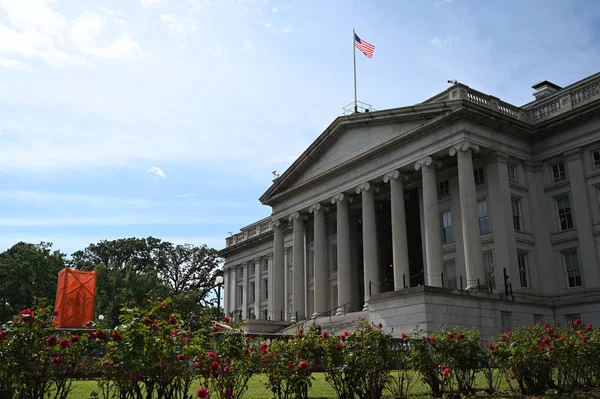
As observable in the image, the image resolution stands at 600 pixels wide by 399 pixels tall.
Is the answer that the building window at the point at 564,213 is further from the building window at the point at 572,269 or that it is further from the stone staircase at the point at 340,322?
the stone staircase at the point at 340,322

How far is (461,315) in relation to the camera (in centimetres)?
2738

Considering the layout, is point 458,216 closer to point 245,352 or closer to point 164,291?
point 245,352

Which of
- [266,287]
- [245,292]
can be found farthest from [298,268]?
[245,292]

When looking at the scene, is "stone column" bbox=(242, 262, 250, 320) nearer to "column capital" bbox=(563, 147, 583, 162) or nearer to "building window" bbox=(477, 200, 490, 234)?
"building window" bbox=(477, 200, 490, 234)

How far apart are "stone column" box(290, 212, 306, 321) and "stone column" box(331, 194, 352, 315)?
17.5ft

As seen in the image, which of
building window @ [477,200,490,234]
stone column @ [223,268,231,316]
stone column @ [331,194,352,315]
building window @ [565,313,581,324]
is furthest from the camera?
stone column @ [223,268,231,316]

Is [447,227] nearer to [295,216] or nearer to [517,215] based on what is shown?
[517,215]

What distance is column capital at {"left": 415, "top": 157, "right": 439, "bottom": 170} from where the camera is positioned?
33594 millimetres

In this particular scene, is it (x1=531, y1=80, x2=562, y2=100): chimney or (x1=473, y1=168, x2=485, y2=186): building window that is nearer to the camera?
(x1=473, y1=168, x2=485, y2=186): building window

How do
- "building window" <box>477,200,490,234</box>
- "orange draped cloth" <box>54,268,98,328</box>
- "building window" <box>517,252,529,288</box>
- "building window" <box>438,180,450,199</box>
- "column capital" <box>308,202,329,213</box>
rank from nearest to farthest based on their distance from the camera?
"building window" <box>517,252,529,288</box> → "building window" <box>477,200,490,234</box> → "orange draped cloth" <box>54,268,98,328</box> → "building window" <box>438,180,450,199</box> → "column capital" <box>308,202,329,213</box>

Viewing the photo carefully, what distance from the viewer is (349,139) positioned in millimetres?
40750

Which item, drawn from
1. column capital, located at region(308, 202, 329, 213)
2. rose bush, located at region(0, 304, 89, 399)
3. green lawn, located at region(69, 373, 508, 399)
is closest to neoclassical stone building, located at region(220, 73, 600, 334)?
column capital, located at region(308, 202, 329, 213)

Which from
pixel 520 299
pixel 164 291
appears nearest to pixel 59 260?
pixel 164 291

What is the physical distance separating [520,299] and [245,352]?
940 inches
